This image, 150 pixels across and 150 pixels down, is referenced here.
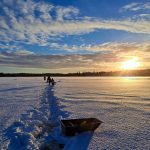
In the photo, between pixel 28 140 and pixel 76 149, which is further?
pixel 28 140

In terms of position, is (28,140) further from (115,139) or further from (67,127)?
(115,139)

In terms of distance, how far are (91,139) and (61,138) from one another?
1.02 m

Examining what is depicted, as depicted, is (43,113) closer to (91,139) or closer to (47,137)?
(47,137)

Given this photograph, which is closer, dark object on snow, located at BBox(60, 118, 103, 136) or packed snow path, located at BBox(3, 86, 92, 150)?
packed snow path, located at BBox(3, 86, 92, 150)

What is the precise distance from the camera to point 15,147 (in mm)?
6199

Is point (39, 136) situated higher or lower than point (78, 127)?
lower

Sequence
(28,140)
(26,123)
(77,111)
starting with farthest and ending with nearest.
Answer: (77,111) < (26,123) < (28,140)

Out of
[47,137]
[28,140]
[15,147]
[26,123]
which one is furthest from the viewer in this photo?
[26,123]

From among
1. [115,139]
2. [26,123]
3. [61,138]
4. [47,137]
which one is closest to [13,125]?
[26,123]

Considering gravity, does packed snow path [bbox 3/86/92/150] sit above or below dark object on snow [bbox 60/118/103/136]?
below

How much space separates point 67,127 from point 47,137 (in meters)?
0.83

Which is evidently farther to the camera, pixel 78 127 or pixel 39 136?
pixel 39 136

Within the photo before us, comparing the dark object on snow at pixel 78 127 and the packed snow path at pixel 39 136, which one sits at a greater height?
the dark object on snow at pixel 78 127

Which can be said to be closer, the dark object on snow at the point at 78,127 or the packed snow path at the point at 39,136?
the packed snow path at the point at 39,136
